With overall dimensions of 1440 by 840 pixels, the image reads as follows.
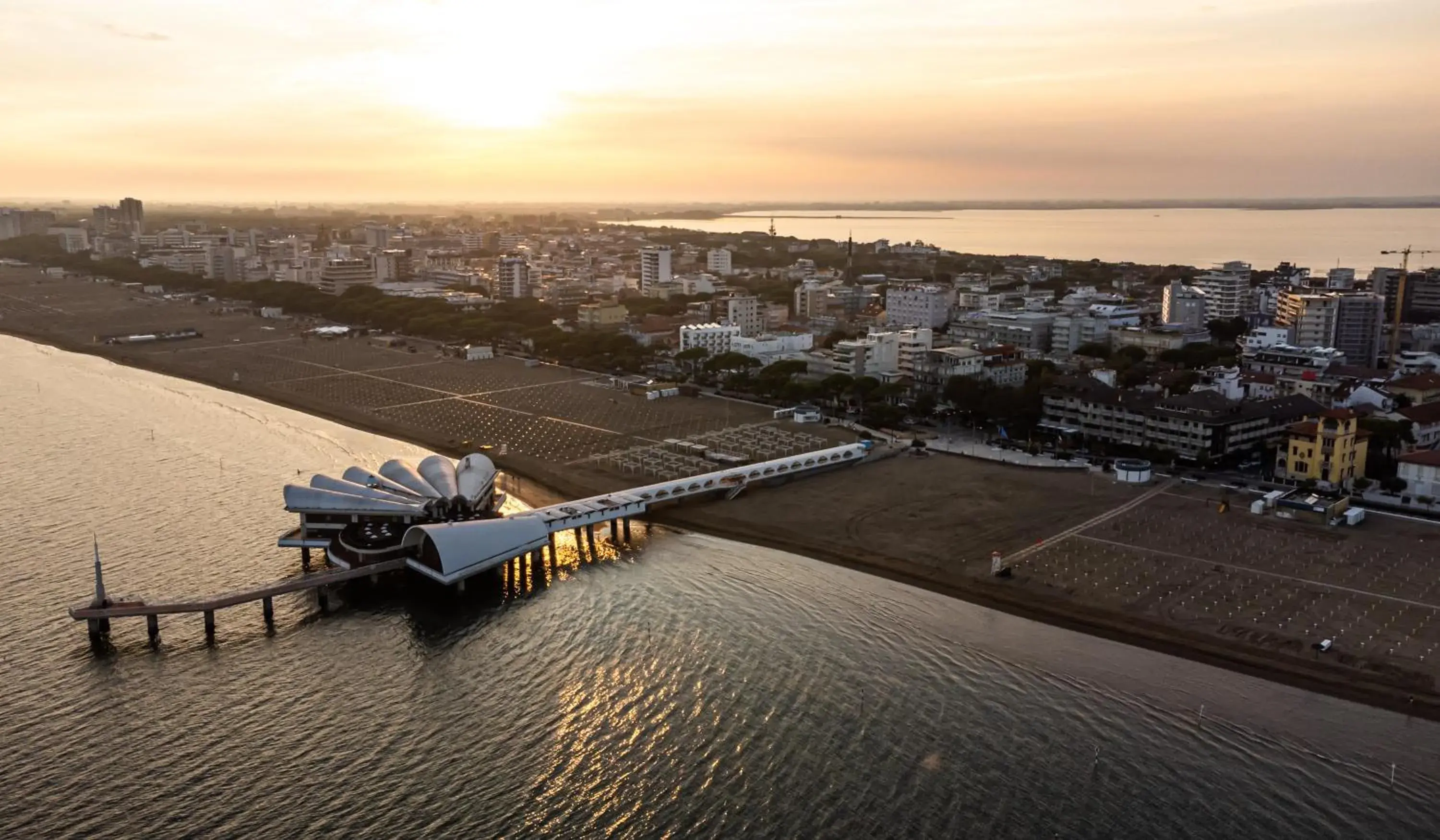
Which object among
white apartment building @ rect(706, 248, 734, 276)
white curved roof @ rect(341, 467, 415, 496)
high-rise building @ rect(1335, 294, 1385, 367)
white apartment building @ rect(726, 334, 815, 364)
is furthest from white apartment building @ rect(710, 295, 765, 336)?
white curved roof @ rect(341, 467, 415, 496)

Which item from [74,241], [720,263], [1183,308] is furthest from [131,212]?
[1183,308]

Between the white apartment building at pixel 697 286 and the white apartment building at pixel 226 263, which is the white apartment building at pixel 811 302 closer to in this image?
the white apartment building at pixel 697 286

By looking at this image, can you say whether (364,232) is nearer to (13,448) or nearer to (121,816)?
(13,448)

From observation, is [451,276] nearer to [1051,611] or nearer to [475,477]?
[475,477]

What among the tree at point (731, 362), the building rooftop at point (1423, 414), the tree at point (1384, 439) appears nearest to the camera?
the tree at point (1384, 439)

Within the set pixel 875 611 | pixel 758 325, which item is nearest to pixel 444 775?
pixel 875 611

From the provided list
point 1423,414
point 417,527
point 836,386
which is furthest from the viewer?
point 836,386

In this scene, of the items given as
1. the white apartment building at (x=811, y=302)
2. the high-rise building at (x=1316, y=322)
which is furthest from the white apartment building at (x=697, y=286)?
the high-rise building at (x=1316, y=322)
